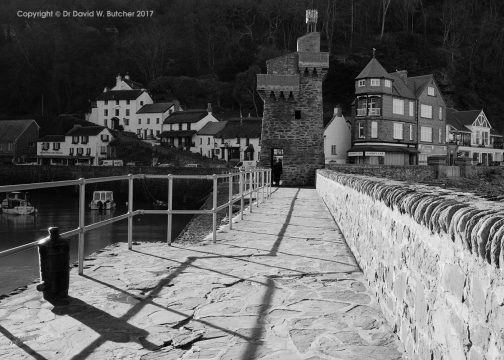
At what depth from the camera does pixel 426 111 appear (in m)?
52.5

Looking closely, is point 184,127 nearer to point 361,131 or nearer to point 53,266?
point 361,131

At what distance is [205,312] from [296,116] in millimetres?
28510

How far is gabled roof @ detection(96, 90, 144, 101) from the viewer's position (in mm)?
82375

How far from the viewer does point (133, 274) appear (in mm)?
5719

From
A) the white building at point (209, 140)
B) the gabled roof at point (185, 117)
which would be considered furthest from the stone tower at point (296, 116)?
the gabled roof at point (185, 117)

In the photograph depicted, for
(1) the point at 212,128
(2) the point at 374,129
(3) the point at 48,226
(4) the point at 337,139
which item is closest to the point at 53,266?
(3) the point at 48,226

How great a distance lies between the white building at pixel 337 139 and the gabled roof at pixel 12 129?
50863 mm

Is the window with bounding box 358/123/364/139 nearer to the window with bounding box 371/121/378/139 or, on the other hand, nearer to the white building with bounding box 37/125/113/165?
the window with bounding box 371/121/378/139

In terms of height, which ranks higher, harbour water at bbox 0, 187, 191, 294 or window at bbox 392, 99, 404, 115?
window at bbox 392, 99, 404, 115

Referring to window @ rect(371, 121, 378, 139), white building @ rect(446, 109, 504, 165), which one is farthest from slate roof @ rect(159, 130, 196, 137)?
white building @ rect(446, 109, 504, 165)

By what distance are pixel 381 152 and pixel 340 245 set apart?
41.8m

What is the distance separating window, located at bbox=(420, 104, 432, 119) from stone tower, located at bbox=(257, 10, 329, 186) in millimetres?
24136

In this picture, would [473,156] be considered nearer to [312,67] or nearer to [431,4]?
[312,67]

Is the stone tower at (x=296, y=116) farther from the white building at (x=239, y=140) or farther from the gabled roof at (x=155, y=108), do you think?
the gabled roof at (x=155, y=108)
